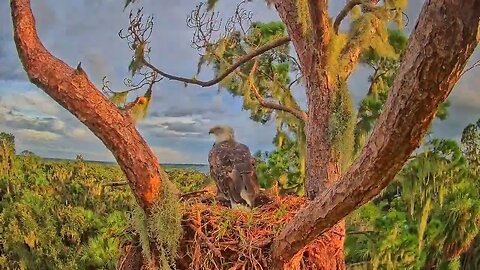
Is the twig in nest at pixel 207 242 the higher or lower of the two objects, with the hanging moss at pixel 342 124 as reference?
lower

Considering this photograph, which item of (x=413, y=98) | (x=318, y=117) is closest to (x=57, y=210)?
(x=318, y=117)

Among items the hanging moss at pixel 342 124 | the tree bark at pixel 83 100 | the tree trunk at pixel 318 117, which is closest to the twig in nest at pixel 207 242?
the tree bark at pixel 83 100

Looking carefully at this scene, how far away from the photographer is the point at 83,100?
190 cm

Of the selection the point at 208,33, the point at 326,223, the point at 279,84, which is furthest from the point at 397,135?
the point at 279,84

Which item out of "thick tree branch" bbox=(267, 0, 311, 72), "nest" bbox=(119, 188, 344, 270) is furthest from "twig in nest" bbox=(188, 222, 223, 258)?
"thick tree branch" bbox=(267, 0, 311, 72)

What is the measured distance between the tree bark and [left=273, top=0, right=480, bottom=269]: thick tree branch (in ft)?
1.72

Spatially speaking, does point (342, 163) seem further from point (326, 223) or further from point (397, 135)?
point (397, 135)

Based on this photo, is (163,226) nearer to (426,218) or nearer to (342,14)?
(342,14)

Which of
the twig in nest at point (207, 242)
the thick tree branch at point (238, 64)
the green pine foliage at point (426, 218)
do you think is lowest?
the twig in nest at point (207, 242)

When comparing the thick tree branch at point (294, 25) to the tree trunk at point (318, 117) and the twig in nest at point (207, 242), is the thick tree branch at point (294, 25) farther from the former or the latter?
the twig in nest at point (207, 242)

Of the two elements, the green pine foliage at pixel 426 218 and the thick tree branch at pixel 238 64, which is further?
the green pine foliage at pixel 426 218

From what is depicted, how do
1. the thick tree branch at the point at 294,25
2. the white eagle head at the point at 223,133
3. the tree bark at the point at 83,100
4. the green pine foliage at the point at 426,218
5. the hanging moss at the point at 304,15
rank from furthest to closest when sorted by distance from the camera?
the green pine foliage at the point at 426,218
the white eagle head at the point at 223,133
the thick tree branch at the point at 294,25
the hanging moss at the point at 304,15
the tree bark at the point at 83,100

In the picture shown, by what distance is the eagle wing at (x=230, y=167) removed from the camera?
2410 mm

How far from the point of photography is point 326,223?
1.83m
